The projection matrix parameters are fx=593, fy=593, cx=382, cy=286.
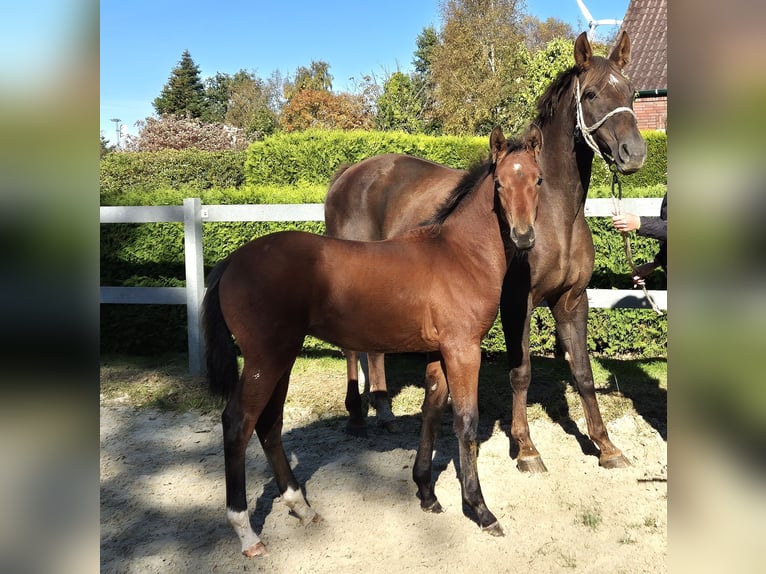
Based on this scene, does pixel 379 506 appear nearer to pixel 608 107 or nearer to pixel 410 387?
pixel 410 387

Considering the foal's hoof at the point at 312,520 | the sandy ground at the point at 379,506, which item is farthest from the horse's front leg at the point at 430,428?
the foal's hoof at the point at 312,520

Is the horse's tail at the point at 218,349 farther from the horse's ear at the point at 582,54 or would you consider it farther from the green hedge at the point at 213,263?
the green hedge at the point at 213,263

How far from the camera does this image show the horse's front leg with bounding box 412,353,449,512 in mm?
3666

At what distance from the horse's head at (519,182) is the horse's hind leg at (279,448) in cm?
154

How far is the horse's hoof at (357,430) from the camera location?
4926mm

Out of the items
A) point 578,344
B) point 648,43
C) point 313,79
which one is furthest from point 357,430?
point 313,79

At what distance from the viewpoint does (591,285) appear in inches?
271

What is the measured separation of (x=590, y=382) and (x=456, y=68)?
21.7m

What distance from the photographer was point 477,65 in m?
23.4

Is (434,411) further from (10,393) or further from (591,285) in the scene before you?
(591,285)

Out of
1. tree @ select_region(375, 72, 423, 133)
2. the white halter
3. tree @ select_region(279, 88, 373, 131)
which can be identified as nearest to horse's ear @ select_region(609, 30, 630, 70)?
the white halter

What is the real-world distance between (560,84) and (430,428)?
2.49 meters

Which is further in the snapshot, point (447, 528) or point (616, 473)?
point (616, 473)

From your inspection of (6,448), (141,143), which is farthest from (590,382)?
(141,143)
